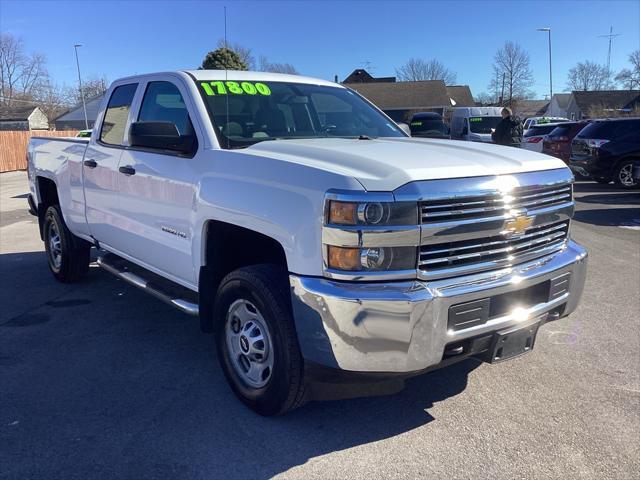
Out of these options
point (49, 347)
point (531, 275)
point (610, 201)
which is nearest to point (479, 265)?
point (531, 275)

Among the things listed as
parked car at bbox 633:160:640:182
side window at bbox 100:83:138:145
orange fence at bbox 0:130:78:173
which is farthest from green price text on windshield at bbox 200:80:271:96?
orange fence at bbox 0:130:78:173

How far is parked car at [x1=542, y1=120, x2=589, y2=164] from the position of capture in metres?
17.3

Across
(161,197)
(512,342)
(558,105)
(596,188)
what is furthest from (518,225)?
(558,105)

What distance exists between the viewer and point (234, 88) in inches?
160

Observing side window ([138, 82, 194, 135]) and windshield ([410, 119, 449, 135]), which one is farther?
windshield ([410, 119, 449, 135])

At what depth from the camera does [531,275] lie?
310cm

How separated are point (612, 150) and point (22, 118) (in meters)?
75.1

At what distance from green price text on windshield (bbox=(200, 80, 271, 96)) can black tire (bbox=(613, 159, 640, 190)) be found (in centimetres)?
1242

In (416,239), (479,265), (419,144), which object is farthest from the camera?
(419,144)

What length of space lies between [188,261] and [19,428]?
54.2 inches

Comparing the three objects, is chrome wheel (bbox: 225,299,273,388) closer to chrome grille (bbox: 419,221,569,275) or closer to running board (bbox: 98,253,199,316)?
running board (bbox: 98,253,199,316)

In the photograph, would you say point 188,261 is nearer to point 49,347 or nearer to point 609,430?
point 49,347

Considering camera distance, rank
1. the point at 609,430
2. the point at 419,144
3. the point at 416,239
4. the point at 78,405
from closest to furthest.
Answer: the point at 416,239, the point at 609,430, the point at 78,405, the point at 419,144

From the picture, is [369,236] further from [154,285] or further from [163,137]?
[154,285]
